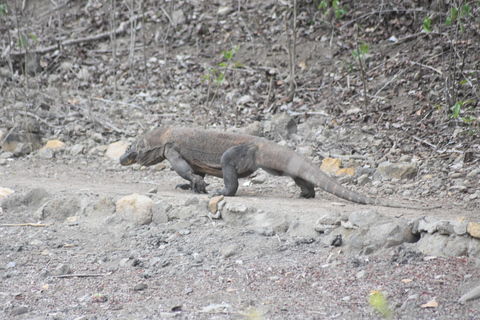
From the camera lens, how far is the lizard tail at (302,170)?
4.63 meters

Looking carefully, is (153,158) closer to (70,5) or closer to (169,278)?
(169,278)

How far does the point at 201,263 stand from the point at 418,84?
5.55 metres

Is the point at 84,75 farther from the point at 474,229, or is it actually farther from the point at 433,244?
the point at 474,229

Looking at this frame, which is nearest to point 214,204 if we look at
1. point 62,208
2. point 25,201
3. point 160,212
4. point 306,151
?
point 160,212

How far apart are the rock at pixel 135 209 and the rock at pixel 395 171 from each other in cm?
286

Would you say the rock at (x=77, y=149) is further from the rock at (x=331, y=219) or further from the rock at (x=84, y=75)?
the rock at (x=331, y=219)

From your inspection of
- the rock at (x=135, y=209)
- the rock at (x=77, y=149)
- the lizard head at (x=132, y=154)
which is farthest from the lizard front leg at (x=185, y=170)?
the rock at (x=77, y=149)

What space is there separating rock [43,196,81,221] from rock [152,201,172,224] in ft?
2.82

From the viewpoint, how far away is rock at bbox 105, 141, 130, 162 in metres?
8.01

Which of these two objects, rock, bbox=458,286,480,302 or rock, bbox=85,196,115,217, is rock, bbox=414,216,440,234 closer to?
rock, bbox=458,286,480,302

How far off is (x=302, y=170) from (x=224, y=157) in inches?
33.4

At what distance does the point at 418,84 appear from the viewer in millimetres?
7785

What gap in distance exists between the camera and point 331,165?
6621 mm

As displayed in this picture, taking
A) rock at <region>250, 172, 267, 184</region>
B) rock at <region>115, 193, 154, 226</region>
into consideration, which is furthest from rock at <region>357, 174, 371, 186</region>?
rock at <region>115, 193, 154, 226</region>
